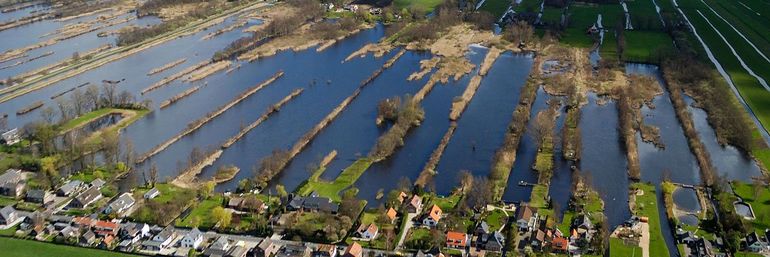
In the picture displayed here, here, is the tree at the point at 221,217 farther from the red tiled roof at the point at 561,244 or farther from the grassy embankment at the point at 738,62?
the grassy embankment at the point at 738,62

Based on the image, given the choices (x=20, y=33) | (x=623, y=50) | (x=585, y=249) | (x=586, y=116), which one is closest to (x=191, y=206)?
(x=585, y=249)

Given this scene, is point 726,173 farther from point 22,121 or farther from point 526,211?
point 22,121

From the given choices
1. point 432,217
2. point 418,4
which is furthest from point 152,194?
point 418,4

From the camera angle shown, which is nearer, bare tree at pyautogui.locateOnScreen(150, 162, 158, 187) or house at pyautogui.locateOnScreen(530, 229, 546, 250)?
house at pyautogui.locateOnScreen(530, 229, 546, 250)

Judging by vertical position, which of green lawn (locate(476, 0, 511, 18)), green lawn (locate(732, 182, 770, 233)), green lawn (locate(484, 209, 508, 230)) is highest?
green lawn (locate(484, 209, 508, 230))

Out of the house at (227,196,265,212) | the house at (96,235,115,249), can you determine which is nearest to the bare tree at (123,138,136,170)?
the house at (227,196,265,212)

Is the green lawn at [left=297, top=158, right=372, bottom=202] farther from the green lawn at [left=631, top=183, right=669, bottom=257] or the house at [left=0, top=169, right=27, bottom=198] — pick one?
the green lawn at [left=631, top=183, right=669, bottom=257]

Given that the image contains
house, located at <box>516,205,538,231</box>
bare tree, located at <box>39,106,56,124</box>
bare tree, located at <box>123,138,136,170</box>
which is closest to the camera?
house, located at <box>516,205,538,231</box>
